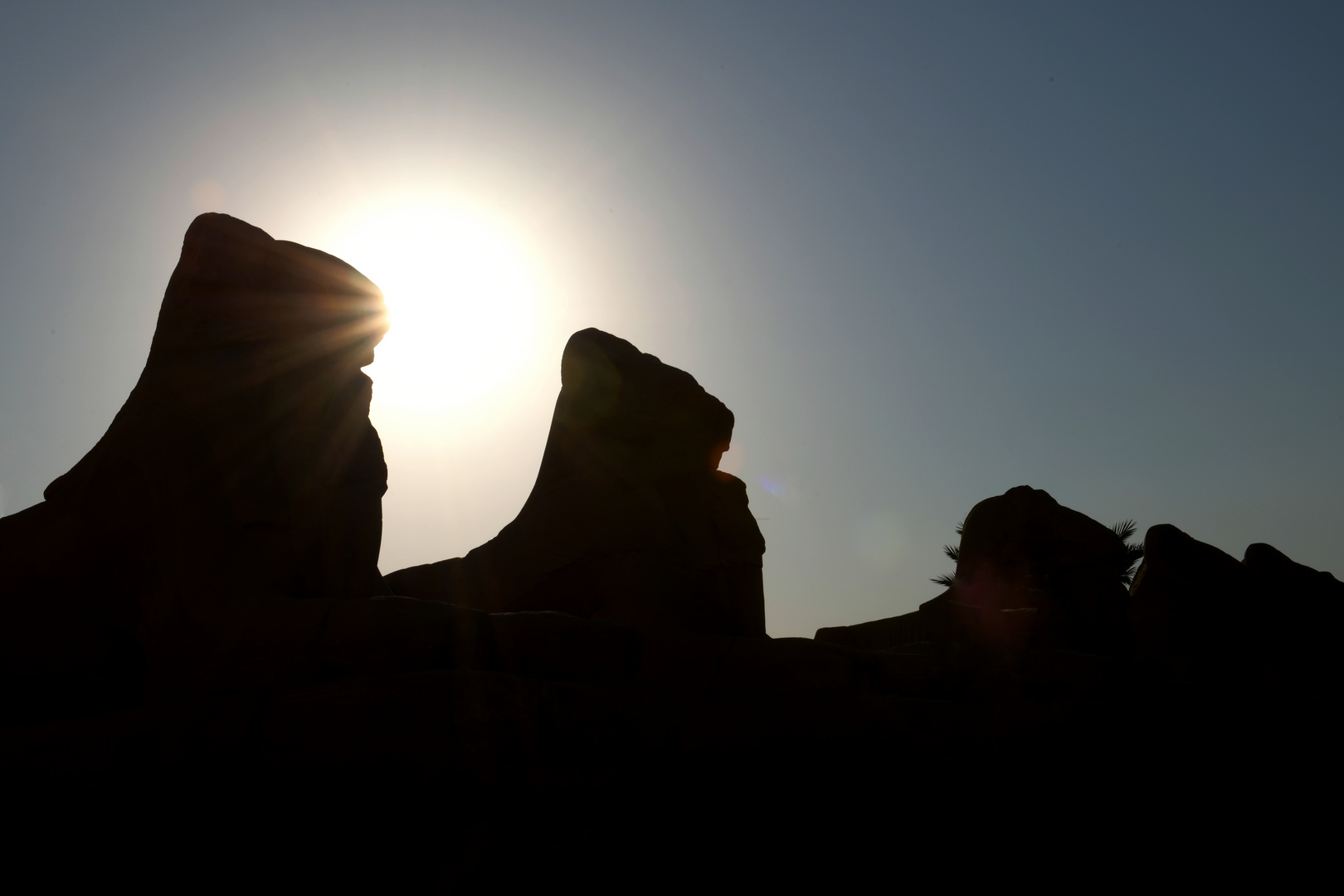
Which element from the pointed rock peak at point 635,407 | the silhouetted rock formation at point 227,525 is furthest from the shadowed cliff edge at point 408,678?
the pointed rock peak at point 635,407

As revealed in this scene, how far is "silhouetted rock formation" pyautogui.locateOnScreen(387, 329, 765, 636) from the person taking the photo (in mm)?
6211

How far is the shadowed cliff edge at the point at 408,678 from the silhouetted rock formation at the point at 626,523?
3 cm

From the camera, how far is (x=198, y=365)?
4680mm

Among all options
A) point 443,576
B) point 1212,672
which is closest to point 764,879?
point 443,576

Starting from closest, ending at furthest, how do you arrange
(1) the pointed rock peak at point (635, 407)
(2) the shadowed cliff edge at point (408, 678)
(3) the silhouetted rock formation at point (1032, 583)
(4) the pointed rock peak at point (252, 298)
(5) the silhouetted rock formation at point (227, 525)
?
1. (2) the shadowed cliff edge at point (408, 678)
2. (5) the silhouetted rock formation at point (227, 525)
3. (4) the pointed rock peak at point (252, 298)
4. (1) the pointed rock peak at point (635, 407)
5. (3) the silhouetted rock formation at point (1032, 583)

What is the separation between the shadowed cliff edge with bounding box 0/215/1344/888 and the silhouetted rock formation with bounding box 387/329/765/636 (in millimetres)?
29

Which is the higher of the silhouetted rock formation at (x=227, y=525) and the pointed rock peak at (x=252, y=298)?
the pointed rock peak at (x=252, y=298)

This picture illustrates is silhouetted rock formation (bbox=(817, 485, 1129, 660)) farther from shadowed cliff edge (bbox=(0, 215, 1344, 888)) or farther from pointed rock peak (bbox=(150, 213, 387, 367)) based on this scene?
pointed rock peak (bbox=(150, 213, 387, 367))

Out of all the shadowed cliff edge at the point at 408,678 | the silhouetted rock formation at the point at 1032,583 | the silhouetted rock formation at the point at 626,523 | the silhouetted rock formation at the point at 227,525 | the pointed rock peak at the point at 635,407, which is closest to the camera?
the shadowed cliff edge at the point at 408,678

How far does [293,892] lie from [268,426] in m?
2.40

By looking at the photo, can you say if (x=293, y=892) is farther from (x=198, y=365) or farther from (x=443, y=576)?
(x=443, y=576)

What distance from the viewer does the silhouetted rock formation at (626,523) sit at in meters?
6.21

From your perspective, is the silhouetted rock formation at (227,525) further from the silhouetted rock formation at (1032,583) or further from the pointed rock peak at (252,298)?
the silhouetted rock formation at (1032,583)

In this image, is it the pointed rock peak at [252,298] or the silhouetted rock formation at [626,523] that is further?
the silhouetted rock formation at [626,523]
